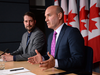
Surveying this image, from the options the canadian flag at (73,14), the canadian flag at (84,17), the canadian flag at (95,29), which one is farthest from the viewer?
the canadian flag at (73,14)

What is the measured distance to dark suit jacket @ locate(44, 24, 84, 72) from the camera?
1335mm

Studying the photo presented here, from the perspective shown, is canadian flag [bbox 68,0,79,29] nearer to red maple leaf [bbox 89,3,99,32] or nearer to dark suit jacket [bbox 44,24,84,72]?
red maple leaf [bbox 89,3,99,32]

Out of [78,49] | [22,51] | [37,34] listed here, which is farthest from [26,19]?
[78,49]

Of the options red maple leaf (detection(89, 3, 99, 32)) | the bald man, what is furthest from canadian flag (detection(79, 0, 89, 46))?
the bald man

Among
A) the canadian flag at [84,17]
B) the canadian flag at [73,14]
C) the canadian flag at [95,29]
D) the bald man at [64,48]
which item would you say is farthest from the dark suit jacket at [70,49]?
the canadian flag at [73,14]

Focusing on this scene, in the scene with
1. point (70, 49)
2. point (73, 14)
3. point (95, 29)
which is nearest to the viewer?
point (70, 49)

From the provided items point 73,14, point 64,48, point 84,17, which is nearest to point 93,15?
point 84,17

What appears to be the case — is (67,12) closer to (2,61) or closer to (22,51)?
(22,51)

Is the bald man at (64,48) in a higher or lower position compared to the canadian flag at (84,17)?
lower

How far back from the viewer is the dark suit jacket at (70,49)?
4.38 feet

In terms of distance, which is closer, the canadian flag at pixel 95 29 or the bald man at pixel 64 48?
the bald man at pixel 64 48

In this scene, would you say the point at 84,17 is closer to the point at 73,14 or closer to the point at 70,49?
the point at 73,14

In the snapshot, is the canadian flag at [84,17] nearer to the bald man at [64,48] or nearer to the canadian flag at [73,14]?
the canadian flag at [73,14]

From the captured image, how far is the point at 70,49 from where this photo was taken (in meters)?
1.46
